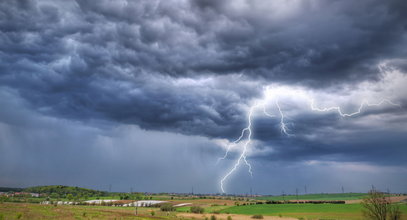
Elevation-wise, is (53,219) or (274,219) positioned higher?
(53,219)

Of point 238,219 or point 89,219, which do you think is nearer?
point 89,219

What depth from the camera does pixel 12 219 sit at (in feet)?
158

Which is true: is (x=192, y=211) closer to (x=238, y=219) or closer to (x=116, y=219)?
(x=238, y=219)

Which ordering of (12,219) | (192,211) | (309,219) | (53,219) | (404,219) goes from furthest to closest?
(192,211), (309,219), (404,219), (53,219), (12,219)

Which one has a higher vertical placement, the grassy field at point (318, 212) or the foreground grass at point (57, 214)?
the foreground grass at point (57, 214)

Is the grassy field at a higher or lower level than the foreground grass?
lower

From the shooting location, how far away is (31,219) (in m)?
50.8

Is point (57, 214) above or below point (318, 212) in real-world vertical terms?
above

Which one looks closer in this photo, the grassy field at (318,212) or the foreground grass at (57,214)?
the foreground grass at (57,214)

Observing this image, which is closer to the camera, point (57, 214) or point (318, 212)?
point (57, 214)

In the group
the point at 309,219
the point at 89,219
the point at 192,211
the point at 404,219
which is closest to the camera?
the point at 89,219

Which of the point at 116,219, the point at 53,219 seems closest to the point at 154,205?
the point at 116,219

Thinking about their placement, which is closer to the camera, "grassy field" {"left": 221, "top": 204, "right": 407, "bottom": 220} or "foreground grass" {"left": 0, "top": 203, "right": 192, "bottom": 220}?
"foreground grass" {"left": 0, "top": 203, "right": 192, "bottom": 220}

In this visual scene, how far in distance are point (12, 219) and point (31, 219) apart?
332 cm
